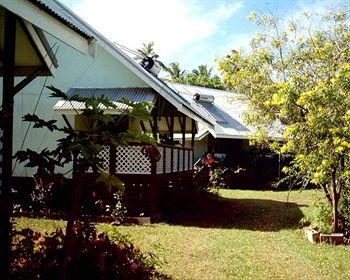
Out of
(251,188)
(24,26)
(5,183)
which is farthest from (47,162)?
(251,188)

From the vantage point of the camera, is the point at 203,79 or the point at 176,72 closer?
the point at 203,79

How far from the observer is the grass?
22.9 feet

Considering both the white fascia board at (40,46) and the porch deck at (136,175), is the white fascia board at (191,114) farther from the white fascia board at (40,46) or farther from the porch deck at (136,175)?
the white fascia board at (40,46)

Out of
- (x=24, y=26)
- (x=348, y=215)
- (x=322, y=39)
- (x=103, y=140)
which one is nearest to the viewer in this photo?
(x=103, y=140)

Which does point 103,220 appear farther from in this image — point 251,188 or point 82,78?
point 251,188

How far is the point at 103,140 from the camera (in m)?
4.11

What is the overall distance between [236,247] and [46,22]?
6.43 m

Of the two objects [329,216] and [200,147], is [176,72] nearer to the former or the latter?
[200,147]

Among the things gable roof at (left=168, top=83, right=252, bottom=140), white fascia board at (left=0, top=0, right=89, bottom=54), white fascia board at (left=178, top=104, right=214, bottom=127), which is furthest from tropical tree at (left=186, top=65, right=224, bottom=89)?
white fascia board at (left=0, top=0, right=89, bottom=54)

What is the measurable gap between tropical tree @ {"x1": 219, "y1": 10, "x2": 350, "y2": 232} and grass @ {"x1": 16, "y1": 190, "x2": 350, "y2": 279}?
1547 millimetres

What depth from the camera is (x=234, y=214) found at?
1394 cm

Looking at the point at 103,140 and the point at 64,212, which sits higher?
the point at 103,140

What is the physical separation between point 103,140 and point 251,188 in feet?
66.7

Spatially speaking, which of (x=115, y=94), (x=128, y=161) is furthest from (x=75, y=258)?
(x=115, y=94)
